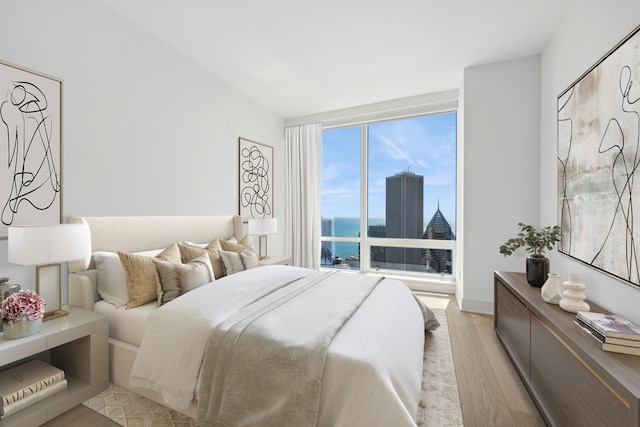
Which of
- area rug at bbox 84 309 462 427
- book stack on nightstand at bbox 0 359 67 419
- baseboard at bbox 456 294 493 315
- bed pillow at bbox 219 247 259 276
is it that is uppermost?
bed pillow at bbox 219 247 259 276

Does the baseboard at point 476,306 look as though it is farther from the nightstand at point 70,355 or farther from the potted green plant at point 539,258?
the nightstand at point 70,355

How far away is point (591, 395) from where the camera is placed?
1.20m

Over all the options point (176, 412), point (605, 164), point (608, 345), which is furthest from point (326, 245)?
point (608, 345)

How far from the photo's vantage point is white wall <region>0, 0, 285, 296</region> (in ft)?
6.72

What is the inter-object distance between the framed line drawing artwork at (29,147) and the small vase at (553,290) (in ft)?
11.1

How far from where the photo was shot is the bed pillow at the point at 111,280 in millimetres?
2087

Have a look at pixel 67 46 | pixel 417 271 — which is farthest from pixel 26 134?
pixel 417 271

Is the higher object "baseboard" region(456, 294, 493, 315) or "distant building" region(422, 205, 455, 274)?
"distant building" region(422, 205, 455, 274)

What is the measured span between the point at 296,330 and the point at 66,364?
5.44ft

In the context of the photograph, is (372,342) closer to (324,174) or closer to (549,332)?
(549,332)

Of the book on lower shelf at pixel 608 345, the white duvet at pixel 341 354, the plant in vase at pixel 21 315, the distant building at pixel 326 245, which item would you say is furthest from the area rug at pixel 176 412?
the distant building at pixel 326 245

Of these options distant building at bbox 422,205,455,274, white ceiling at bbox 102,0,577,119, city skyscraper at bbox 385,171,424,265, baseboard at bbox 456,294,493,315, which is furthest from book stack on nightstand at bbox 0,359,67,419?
distant building at bbox 422,205,455,274

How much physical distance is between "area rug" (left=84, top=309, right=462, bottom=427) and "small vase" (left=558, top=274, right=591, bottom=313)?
33.5 inches

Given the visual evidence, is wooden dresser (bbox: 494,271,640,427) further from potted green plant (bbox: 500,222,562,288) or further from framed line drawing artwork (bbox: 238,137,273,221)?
framed line drawing artwork (bbox: 238,137,273,221)
